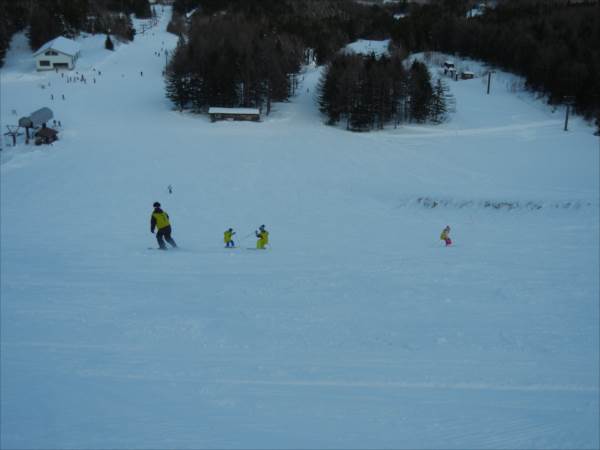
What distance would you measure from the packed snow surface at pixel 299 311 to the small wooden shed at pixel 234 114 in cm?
1393

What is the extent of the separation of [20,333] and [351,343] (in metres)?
5.98

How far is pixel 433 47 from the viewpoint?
71125mm

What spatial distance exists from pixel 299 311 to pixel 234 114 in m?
32.7

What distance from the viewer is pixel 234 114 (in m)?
40.5

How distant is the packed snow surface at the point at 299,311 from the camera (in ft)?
22.3

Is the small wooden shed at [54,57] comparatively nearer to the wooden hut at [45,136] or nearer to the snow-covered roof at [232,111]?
the snow-covered roof at [232,111]

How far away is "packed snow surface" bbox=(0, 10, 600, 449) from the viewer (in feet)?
22.3

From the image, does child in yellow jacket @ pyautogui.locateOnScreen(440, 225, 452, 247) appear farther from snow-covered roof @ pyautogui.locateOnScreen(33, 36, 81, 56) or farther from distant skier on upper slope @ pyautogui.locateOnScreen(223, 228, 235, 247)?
snow-covered roof @ pyautogui.locateOnScreen(33, 36, 81, 56)

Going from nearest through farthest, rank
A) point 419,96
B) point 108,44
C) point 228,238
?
point 228,238 < point 419,96 < point 108,44

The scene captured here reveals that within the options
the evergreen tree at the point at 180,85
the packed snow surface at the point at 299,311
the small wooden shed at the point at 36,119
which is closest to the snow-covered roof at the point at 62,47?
the evergreen tree at the point at 180,85

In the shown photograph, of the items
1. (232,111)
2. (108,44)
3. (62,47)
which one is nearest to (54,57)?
(62,47)

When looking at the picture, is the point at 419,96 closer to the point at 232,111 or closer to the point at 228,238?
the point at 232,111

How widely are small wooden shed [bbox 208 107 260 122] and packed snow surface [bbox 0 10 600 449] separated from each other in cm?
1393

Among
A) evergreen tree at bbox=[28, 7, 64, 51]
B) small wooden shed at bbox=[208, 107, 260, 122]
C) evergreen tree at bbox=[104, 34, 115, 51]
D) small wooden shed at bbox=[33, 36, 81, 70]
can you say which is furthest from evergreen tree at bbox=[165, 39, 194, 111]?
evergreen tree at bbox=[28, 7, 64, 51]
